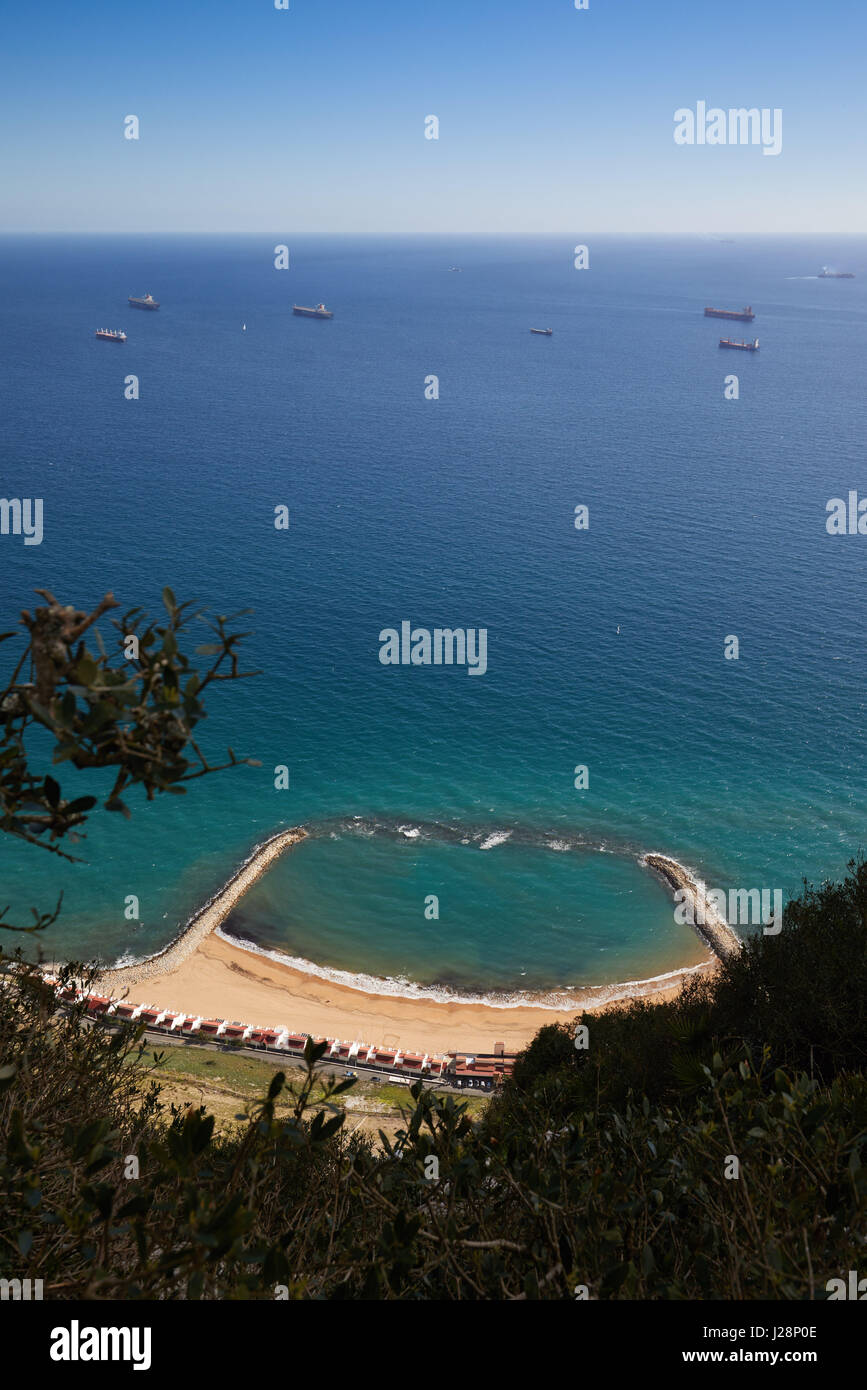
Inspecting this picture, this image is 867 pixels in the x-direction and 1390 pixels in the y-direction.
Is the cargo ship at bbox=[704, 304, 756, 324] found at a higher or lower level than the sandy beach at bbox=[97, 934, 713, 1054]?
higher

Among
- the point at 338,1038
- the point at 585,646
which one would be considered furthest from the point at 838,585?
the point at 338,1038

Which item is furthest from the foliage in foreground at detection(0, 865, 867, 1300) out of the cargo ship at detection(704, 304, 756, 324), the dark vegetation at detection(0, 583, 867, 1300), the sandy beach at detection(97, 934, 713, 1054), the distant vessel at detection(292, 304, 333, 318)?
the cargo ship at detection(704, 304, 756, 324)

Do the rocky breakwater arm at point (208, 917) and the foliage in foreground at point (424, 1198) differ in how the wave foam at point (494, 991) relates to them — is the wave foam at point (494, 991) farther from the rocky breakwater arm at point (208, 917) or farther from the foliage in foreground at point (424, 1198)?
the foliage in foreground at point (424, 1198)

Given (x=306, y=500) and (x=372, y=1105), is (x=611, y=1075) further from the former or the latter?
(x=306, y=500)

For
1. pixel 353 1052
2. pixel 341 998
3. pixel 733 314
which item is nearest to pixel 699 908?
pixel 341 998

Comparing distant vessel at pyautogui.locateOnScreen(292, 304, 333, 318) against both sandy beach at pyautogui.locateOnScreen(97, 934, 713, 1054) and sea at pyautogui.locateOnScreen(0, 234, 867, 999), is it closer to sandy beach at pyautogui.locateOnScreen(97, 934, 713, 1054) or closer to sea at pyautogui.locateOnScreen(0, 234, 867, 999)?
sea at pyautogui.locateOnScreen(0, 234, 867, 999)

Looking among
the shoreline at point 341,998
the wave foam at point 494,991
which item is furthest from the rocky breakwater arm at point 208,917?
the wave foam at point 494,991
